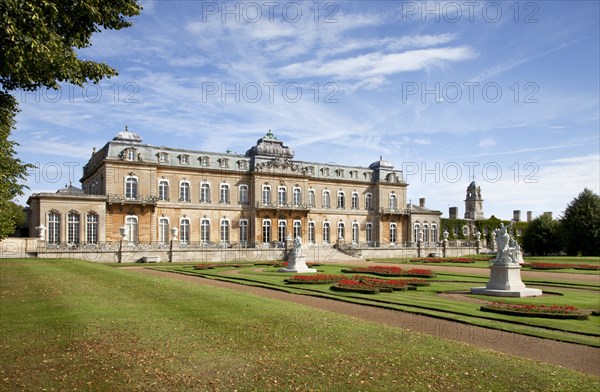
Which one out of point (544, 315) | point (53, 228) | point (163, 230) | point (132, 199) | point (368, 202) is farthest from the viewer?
point (368, 202)

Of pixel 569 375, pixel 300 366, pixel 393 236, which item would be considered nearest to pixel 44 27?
pixel 300 366

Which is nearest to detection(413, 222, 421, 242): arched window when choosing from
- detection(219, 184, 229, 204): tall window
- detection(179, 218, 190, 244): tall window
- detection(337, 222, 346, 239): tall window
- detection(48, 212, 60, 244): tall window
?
detection(337, 222, 346, 239): tall window

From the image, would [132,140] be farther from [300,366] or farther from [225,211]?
[300,366]

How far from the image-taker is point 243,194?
53.7 m

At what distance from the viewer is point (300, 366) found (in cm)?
897

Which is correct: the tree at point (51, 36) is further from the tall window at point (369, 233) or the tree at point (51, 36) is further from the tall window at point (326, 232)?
the tall window at point (369, 233)

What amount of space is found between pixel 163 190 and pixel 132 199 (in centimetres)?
385

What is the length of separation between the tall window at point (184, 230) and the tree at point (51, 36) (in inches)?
1478

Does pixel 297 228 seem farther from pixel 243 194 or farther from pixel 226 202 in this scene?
pixel 226 202

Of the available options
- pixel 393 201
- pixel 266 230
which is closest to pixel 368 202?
pixel 393 201

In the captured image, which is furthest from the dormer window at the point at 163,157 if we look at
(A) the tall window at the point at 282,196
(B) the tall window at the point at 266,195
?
(A) the tall window at the point at 282,196

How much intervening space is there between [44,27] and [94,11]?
4.87ft

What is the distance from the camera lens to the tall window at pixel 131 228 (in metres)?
46.1

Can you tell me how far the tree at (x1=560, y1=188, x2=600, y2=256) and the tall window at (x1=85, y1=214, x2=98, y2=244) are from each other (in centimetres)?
4929
